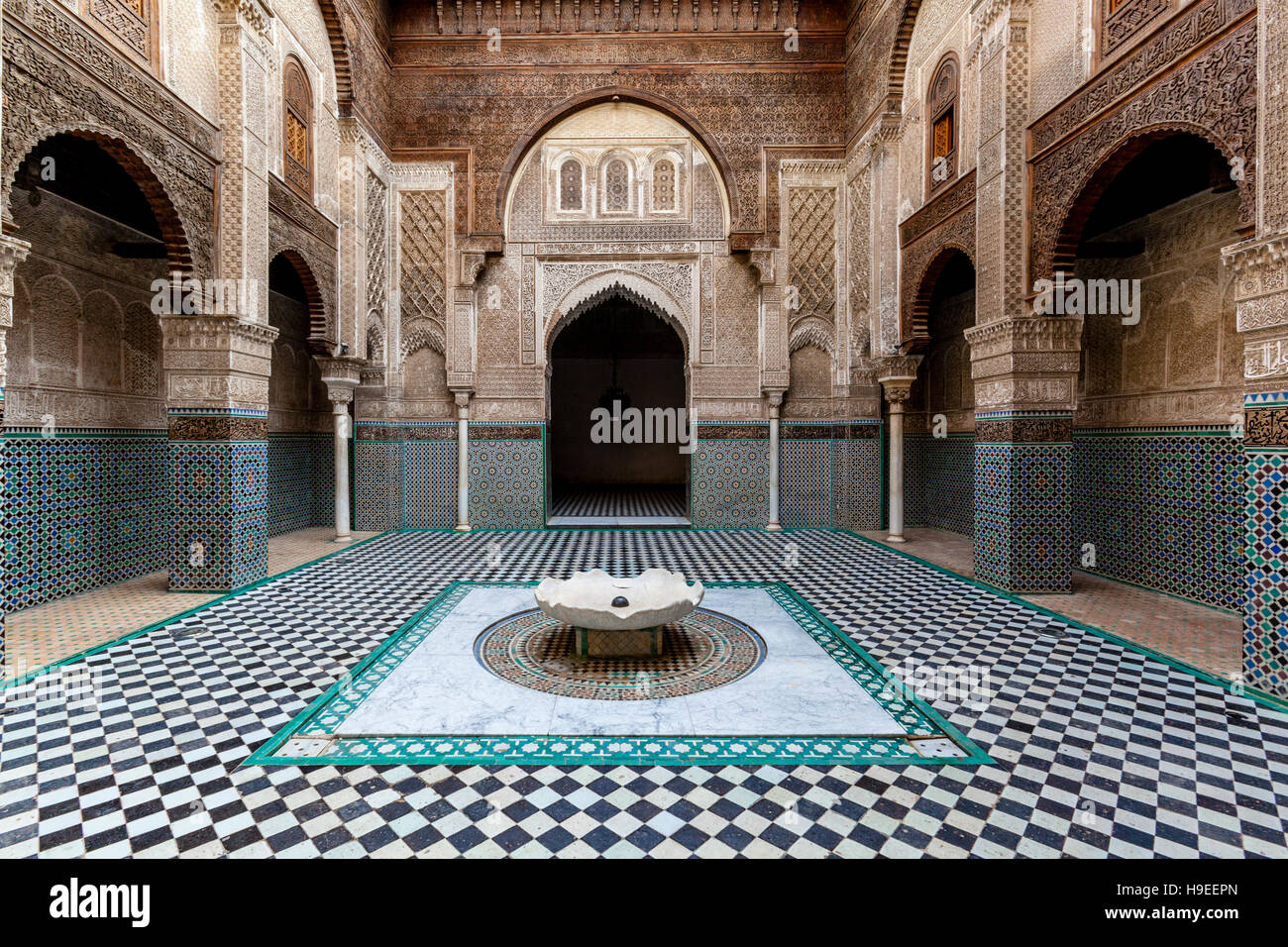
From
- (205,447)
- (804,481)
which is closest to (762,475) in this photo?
(804,481)

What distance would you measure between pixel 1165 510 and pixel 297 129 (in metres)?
7.64

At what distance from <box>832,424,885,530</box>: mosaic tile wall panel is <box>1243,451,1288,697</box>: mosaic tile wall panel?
460 centimetres

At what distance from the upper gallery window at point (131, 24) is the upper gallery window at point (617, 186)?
4.63 metres

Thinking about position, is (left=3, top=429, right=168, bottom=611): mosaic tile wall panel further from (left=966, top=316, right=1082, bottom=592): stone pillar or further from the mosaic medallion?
(left=966, top=316, right=1082, bottom=592): stone pillar

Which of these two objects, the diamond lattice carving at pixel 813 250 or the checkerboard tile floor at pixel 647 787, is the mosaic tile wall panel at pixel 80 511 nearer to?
the checkerboard tile floor at pixel 647 787

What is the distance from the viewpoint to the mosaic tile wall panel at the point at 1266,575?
2.64 meters

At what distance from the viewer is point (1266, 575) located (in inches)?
107

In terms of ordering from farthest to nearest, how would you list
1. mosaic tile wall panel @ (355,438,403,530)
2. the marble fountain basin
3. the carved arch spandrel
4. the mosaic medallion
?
the carved arch spandrel, mosaic tile wall panel @ (355,438,403,530), the marble fountain basin, the mosaic medallion

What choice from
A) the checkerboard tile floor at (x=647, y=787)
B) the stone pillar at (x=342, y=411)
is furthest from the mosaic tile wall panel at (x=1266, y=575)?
the stone pillar at (x=342, y=411)

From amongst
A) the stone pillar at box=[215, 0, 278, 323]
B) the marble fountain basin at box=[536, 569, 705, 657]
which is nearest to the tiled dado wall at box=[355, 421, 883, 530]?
the stone pillar at box=[215, 0, 278, 323]

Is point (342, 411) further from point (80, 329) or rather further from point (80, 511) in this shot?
point (80, 511)

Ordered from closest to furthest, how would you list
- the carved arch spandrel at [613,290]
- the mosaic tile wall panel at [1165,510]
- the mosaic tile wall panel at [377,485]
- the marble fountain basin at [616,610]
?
the marble fountain basin at [616,610], the mosaic tile wall panel at [1165,510], the mosaic tile wall panel at [377,485], the carved arch spandrel at [613,290]

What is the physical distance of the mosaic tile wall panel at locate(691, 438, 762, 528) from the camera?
24.7 ft

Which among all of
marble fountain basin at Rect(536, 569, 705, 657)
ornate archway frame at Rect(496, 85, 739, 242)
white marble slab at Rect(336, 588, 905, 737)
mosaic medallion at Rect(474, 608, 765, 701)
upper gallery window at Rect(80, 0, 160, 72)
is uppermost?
ornate archway frame at Rect(496, 85, 739, 242)
